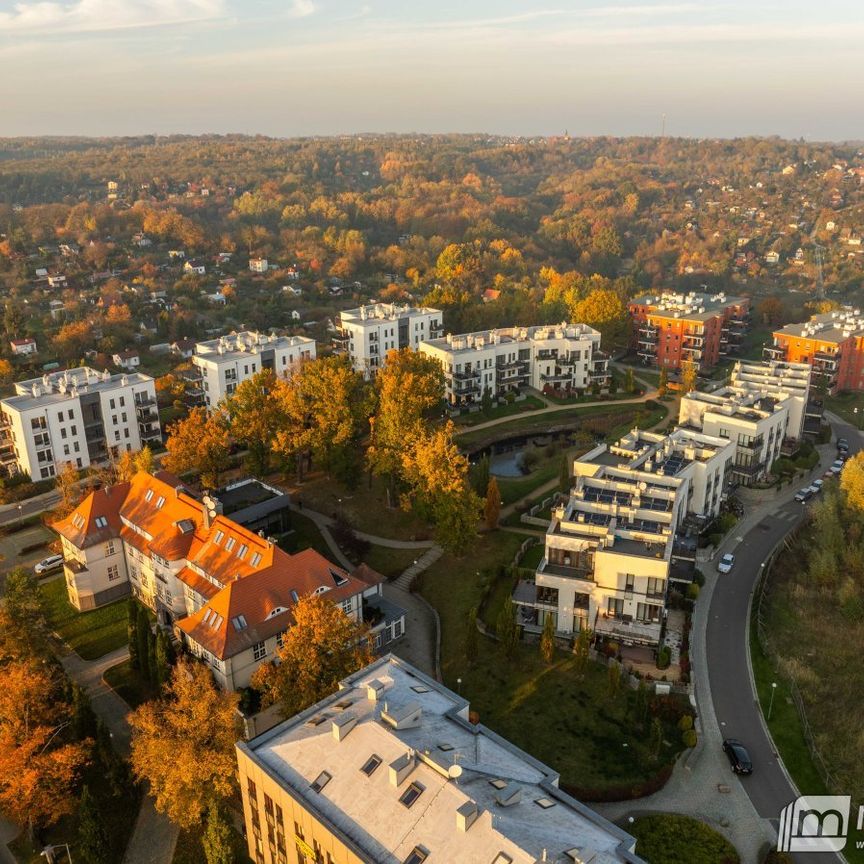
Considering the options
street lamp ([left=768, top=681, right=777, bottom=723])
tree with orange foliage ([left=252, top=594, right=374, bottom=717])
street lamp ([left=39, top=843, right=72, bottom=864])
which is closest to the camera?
street lamp ([left=39, top=843, right=72, bottom=864])

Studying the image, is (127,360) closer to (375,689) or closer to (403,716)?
(375,689)

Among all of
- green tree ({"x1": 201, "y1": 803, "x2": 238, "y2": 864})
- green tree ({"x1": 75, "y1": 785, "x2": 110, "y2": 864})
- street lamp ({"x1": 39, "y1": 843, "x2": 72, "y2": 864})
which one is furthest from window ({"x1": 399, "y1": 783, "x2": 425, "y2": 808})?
street lamp ({"x1": 39, "y1": 843, "x2": 72, "y2": 864})

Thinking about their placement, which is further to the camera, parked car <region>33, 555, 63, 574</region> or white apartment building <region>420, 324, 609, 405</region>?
white apartment building <region>420, 324, 609, 405</region>

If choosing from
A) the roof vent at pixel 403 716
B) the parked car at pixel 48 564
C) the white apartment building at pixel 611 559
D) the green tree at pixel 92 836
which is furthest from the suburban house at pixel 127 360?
the roof vent at pixel 403 716

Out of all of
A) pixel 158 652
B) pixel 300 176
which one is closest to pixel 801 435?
pixel 158 652

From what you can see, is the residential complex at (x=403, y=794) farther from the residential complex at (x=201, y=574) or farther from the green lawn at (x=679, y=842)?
the residential complex at (x=201, y=574)

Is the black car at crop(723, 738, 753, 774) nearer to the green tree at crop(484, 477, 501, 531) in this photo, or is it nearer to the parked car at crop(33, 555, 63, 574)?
the green tree at crop(484, 477, 501, 531)

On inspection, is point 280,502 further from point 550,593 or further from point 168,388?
point 168,388
